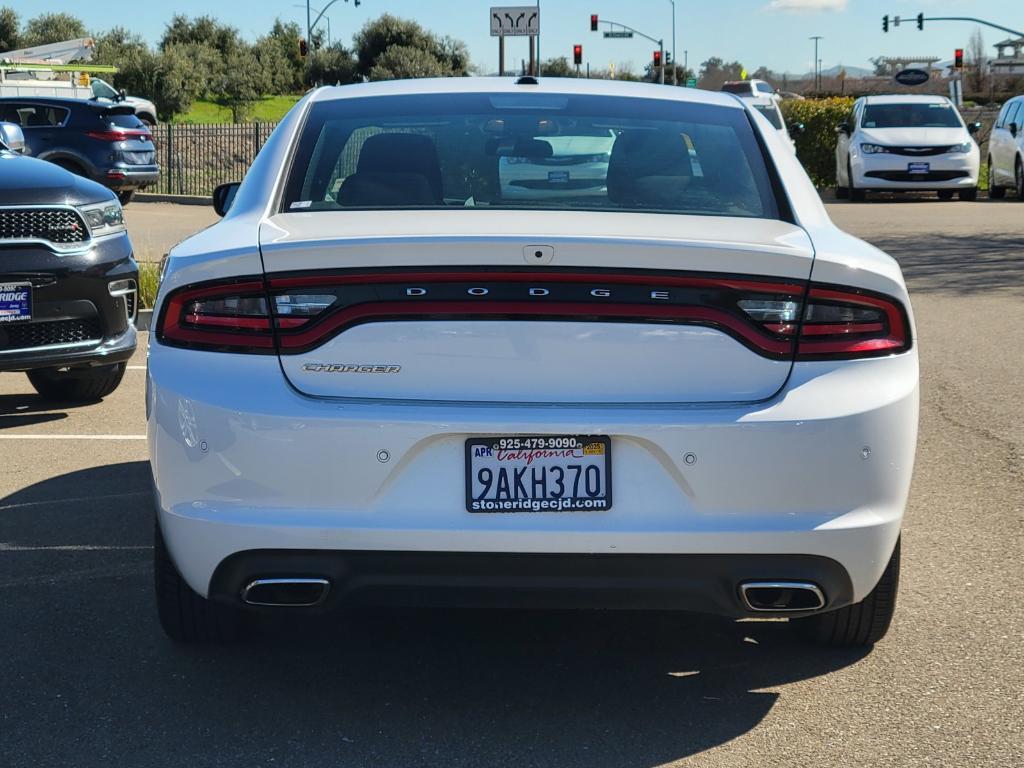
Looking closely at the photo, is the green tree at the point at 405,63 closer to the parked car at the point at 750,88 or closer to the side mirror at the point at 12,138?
the parked car at the point at 750,88

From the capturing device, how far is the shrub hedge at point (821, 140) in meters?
33.4

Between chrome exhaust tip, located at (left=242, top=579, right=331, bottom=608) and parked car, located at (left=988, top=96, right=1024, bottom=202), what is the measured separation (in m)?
24.4

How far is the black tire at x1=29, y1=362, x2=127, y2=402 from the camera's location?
28.5 feet

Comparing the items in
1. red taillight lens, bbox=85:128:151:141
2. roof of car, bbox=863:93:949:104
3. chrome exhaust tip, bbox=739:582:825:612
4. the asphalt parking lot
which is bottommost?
the asphalt parking lot

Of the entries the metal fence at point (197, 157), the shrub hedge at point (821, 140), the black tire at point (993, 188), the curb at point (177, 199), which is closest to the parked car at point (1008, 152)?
the black tire at point (993, 188)

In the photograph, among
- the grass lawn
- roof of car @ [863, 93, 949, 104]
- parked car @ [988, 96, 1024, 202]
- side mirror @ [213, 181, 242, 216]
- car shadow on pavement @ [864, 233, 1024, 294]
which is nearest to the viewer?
side mirror @ [213, 181, 242, 216]

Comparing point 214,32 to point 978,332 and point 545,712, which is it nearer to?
point 978,332

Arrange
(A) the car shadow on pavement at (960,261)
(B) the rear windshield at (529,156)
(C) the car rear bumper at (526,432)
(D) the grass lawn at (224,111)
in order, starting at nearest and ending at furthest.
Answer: (C) the car rear bumper at (526,432) < (B) the rear windshield at (529,156) < (A) the car shadow on pavement at (960,261) < (D) the grass lawn at (224,111)

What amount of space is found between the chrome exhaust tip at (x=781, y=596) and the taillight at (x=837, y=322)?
56cm

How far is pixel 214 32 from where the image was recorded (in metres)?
83.0

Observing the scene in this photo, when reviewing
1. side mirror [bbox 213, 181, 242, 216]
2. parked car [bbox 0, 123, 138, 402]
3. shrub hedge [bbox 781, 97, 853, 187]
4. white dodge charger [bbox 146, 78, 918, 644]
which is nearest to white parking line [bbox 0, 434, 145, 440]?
parked car [bbox 0, 123, 138, 402]

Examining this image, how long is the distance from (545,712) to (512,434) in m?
0.83

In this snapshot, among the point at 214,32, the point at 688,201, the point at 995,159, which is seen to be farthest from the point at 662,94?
the point at 214,32

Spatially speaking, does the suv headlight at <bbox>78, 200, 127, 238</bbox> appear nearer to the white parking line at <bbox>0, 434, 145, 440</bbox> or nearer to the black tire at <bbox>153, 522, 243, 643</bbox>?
the white parking line at <bbox>0, 434, 145, 440</bbox>
